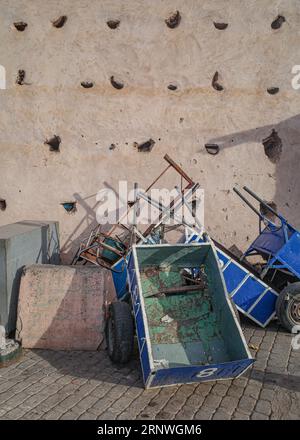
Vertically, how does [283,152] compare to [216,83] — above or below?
below

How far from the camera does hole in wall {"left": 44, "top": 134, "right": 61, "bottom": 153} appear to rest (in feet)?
28.0

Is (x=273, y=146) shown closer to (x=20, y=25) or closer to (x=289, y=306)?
(x=289, y=306)

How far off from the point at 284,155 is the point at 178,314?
14.8 feet

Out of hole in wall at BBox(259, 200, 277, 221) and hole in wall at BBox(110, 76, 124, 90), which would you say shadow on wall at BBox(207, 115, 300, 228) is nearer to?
hole in wall at BBox(259, 200, 277, 221)

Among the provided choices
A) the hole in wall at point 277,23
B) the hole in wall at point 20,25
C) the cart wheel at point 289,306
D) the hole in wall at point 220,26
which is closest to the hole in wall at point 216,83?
the hole in wall at point 220,26

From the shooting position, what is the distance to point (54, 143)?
8602 mm

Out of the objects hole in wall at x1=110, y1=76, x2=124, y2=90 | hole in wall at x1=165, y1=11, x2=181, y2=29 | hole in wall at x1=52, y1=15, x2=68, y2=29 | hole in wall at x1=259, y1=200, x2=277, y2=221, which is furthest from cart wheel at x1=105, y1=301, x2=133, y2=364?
hole in wall at x1=52, y1=15, x2=68, y2=29

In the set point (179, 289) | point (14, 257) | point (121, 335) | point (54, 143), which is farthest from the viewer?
point (54, 143)

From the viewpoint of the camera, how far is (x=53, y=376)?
4.85m

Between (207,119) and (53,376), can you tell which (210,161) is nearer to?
(207,119)

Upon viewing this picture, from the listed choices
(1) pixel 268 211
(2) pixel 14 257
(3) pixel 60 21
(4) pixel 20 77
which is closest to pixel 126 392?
(2) pixel 14 257

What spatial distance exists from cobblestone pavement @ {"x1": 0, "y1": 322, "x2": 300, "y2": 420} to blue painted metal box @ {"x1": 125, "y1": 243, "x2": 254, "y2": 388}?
7.7 inches

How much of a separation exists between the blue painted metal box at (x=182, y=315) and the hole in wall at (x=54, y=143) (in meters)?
4.05

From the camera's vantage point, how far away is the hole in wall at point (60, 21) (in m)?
8.47
